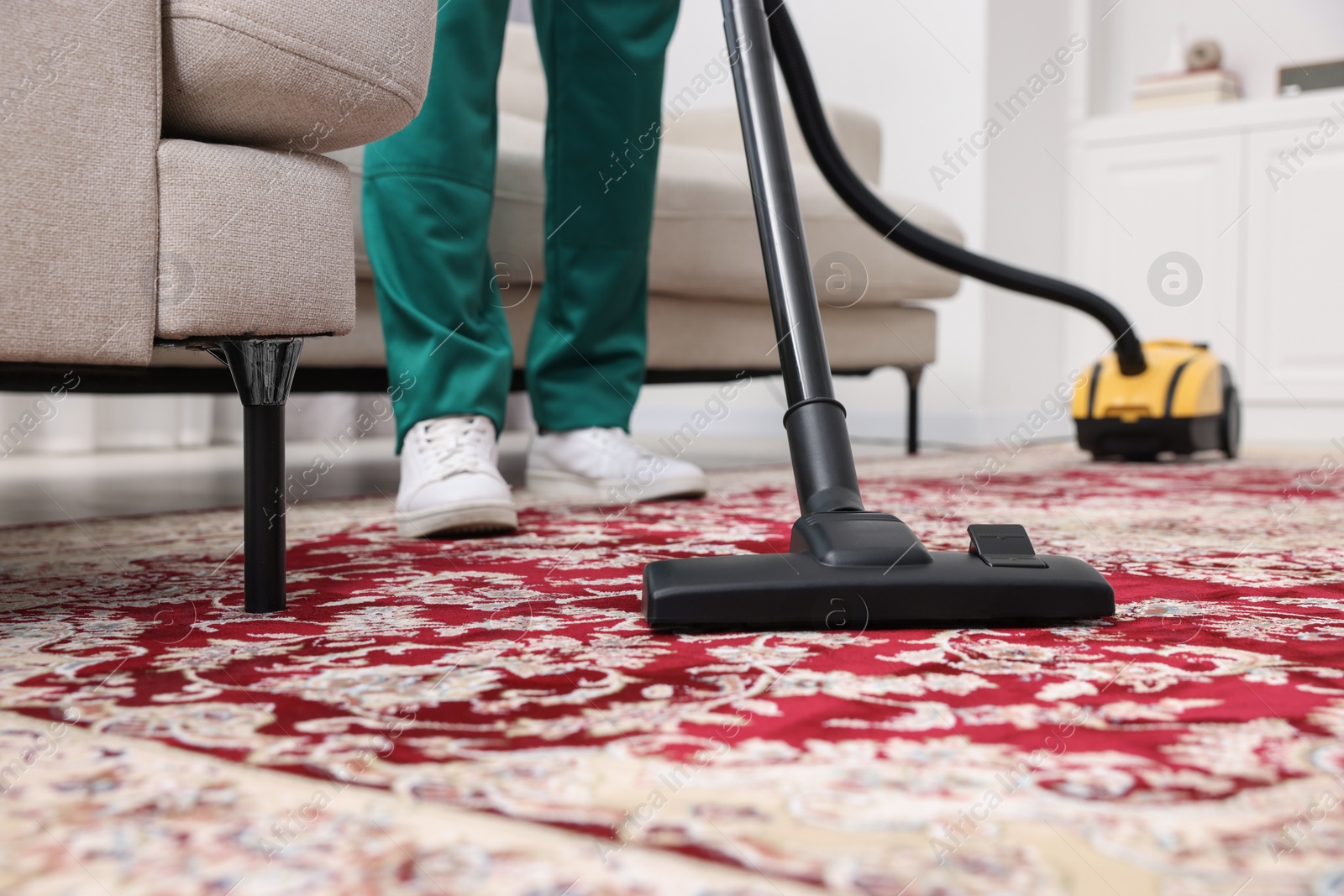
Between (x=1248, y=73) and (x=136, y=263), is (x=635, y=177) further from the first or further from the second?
(x=1248, y=73)

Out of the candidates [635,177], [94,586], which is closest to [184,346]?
[94,586]

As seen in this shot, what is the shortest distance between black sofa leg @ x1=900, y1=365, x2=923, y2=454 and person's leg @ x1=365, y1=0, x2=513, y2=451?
1.36 m

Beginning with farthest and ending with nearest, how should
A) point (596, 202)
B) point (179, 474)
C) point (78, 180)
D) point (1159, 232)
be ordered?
point (1159, 232) → point (179, 474) → point (596, 202) → point (78, 180)

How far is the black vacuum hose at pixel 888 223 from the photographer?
118 centimetres

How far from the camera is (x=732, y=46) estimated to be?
82 cm

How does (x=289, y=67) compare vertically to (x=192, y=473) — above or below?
above

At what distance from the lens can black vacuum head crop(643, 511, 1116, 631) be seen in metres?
0.59

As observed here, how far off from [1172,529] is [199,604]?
0.84 metres

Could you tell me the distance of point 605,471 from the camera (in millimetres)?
1294

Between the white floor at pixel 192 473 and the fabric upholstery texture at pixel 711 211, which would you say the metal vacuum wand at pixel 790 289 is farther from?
the white floor at pixel 192 473

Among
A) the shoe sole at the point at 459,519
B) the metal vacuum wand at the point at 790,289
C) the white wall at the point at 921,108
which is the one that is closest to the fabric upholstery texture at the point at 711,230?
the shoe sole at the point at 459,519

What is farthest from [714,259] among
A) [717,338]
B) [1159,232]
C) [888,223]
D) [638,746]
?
[1159,232]

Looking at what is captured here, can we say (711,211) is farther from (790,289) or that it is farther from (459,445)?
(790,289)

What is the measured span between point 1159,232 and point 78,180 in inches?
131
